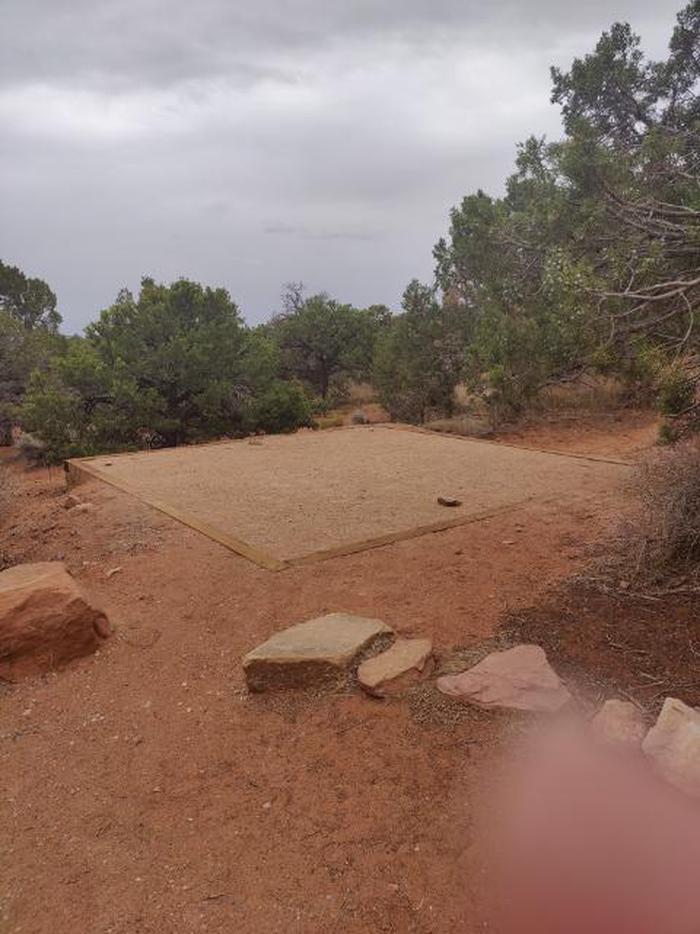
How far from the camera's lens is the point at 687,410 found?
3854mm

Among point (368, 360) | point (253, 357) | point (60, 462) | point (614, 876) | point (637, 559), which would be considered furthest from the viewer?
point (368, 360)

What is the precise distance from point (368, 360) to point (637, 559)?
52.8 feet

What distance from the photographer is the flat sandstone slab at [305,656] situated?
267 centimetres

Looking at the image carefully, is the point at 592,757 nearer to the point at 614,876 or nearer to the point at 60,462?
the point at 614,876

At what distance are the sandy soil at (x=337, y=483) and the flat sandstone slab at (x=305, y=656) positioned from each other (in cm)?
122

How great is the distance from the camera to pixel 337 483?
6004 mm

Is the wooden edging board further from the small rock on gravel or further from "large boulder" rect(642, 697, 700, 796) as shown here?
"large boulder" rect(642, 697, 700, 796)

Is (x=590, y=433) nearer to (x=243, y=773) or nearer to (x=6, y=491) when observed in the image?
(x=6, y=491)

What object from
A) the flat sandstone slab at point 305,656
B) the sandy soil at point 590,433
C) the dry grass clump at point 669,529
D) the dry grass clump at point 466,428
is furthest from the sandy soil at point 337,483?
the dry grass clump at point 466,428

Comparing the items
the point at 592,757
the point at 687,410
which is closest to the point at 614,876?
the point at 592,757

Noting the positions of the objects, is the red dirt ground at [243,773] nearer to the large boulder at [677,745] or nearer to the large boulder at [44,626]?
the large boulder at [44,626]

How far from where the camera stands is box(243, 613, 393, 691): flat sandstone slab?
267cm

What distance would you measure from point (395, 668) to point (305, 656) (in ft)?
1.25

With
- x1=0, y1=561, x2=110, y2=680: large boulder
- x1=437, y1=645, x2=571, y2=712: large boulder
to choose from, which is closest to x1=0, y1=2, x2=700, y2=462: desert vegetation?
x1=437, y1=645, x2=571, y2=712: large boulder
